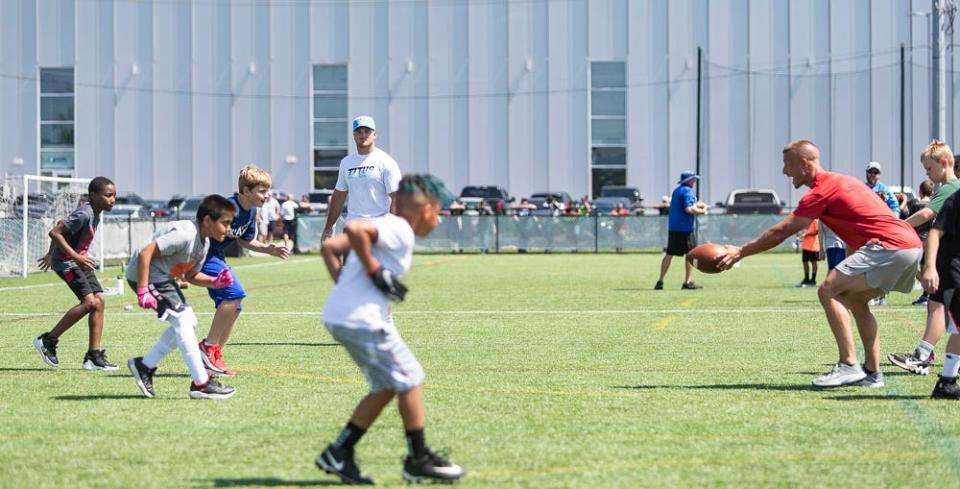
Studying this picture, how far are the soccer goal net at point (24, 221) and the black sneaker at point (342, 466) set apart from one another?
20713mm

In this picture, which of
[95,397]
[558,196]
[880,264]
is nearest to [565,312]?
[880,264]

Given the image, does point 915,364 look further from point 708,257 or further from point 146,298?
Answer: point 146,298

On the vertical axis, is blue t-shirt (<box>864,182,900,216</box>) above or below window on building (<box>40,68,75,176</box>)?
below

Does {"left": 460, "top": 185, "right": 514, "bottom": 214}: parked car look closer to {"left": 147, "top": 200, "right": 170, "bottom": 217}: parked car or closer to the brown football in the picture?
{"left": 147, "top": 200, "right": 170, "bottom": 217}: parked car

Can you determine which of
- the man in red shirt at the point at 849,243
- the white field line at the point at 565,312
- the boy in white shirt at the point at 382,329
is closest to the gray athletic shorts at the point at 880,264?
the man in red shirt at the point at 849,243

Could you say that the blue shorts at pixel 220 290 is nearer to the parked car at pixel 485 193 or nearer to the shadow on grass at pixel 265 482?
the shadow on grass at pixel 265 482

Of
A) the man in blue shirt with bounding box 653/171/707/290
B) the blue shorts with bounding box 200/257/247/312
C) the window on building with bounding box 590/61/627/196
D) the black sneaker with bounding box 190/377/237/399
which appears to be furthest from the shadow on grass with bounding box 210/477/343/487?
the window on building with bounding box 590/61/627/196

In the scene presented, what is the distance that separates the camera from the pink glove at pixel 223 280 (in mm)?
10119

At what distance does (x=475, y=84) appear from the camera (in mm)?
58281

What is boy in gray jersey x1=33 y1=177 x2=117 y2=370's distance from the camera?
11258mm

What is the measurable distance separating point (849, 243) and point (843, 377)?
0.98 m

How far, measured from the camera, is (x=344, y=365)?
11727 millimetres

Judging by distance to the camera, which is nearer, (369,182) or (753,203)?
(369,182)

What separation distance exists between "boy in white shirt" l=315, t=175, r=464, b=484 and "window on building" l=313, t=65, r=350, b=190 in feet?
172
